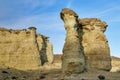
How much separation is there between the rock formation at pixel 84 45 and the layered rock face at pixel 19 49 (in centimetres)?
3518

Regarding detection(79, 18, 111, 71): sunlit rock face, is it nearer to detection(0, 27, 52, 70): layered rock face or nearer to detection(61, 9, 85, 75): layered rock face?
detection(61, 9, 85, 75): layered rock face

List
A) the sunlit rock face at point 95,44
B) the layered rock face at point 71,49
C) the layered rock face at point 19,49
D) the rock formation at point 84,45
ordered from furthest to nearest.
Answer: the layered rock face at point 19,49 < the sunlit rock face at point 95,44 < the rock formation at point 84,45 < the layered rock face at point 71,49

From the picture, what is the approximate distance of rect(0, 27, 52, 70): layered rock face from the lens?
64.0m

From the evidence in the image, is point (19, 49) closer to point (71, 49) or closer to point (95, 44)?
point (95, 44)

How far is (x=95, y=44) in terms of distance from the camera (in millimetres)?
29094

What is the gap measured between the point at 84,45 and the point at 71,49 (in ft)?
8.85

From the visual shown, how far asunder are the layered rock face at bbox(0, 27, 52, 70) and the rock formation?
35.2m

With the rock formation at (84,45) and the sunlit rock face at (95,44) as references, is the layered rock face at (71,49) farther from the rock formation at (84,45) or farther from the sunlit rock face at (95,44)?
the sunlit rock face at (95,44)

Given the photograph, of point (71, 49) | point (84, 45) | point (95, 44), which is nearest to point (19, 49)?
point (84, 45)

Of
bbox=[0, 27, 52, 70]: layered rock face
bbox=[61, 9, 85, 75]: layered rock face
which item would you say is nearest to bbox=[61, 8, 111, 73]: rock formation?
bbox=[61, 9, 85, 75]: layered rock face

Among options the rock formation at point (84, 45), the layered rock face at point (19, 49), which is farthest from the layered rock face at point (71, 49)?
the layered rock face at point (19, 49)

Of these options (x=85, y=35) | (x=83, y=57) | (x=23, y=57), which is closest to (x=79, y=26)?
(x=85, y=35)

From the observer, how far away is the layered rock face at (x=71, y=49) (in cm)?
2636

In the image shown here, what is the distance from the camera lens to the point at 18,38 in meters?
67.1
